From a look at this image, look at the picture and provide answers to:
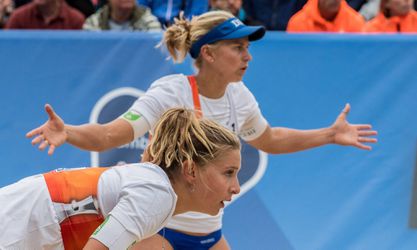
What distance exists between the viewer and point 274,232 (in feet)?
18.2

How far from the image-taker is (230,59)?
15.1ft

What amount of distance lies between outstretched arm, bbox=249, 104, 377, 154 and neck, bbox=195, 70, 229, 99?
0.41 m

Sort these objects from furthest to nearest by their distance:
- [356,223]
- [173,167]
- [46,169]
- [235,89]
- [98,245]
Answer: [46,169] < [356,223] < [235,89] < [173,167] < [98,245]

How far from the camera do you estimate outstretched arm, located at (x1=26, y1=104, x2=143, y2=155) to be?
13.2 ft

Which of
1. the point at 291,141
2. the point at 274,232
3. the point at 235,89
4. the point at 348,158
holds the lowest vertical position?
the point at 274,232

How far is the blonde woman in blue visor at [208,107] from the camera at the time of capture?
4273mm

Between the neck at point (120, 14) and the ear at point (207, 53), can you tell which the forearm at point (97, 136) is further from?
the neck at point (120, 14)

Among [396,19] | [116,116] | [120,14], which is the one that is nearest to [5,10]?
[120,14]

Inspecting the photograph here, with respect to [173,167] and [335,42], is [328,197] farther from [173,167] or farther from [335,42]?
[173,167]

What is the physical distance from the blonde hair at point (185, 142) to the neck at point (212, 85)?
1449mm

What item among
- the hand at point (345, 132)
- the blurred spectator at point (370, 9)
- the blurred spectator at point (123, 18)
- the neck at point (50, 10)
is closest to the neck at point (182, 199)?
the hand at point (345, 132)

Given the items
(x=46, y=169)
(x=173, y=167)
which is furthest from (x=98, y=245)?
(x=46, y=169)

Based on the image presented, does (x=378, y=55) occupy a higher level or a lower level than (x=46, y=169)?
higher

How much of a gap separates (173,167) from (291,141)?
73.4 inches
